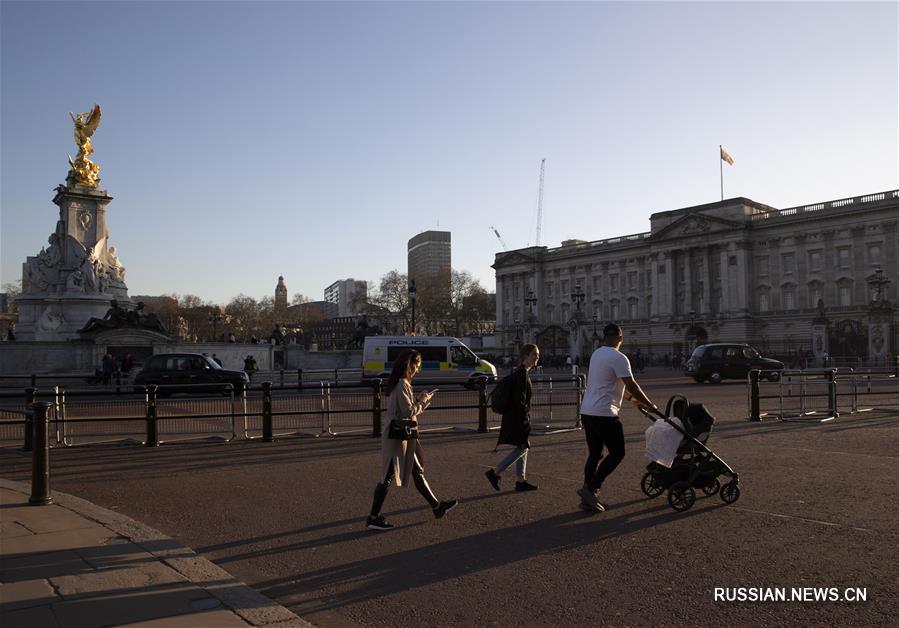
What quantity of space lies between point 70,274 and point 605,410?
44.8m

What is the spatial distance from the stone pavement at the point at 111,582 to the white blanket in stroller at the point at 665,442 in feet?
14.7

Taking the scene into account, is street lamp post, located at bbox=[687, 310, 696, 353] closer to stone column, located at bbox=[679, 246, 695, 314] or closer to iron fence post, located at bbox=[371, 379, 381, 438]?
stone column, located at bbox=[679, 246, 695, 314]

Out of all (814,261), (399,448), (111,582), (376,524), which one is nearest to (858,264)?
(814,261)

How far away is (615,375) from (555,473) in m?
2.99

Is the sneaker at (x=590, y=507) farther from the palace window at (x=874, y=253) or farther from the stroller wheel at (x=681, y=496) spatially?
the palace window at (x=874, y=253)

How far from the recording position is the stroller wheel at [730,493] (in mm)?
8102

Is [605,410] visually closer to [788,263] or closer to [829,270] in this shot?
[829,270]

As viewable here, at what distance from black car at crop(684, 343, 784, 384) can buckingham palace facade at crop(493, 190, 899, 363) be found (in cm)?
2824

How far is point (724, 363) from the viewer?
3688 centimetres

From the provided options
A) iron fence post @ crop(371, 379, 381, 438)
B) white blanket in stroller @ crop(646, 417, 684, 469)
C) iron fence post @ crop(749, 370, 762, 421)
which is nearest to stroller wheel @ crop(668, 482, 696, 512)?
white blanket in stroller @ crop(646, 417, 684, 469)

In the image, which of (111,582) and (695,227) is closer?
(111,582)

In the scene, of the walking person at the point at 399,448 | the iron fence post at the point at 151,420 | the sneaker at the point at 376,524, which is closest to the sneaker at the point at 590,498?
the walking person at the point at 399,448

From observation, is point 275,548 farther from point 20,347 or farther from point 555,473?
point 20,347

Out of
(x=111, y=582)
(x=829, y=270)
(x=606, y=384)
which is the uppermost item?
(x=829, y=270)
